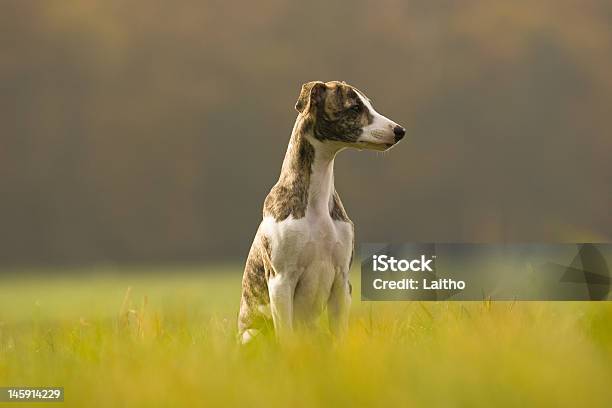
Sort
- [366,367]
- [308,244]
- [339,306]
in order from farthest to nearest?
[339,306] → [308,244] → [366,367]

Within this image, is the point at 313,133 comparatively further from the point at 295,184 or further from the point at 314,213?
the point at 314,213

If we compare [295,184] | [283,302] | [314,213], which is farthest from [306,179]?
[283,302]

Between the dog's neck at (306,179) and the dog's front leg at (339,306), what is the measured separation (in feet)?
1.41

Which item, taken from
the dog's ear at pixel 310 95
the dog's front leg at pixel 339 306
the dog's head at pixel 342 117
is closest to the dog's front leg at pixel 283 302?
the dog's front leg at pixel 339 306

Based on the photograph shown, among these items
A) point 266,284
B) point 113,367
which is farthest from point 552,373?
point 266,284

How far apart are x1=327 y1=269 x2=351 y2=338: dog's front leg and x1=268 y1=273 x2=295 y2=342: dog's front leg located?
0.91ft

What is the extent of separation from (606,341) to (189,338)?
2.15m

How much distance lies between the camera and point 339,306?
485 centimetres

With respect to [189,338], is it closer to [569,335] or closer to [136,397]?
[136,397]

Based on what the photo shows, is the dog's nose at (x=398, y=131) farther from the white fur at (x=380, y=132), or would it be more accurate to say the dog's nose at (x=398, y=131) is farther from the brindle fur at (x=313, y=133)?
the brindle fur at (x=313, y=133)

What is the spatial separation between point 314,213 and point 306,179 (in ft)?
0.63

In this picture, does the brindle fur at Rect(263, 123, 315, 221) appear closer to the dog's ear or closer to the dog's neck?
the dog's neck

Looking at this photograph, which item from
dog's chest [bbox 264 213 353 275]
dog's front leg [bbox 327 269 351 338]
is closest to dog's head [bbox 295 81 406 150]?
dog's chest [bbox 264 213 353 275]

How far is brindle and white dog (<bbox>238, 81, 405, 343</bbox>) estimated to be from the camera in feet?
15.2
